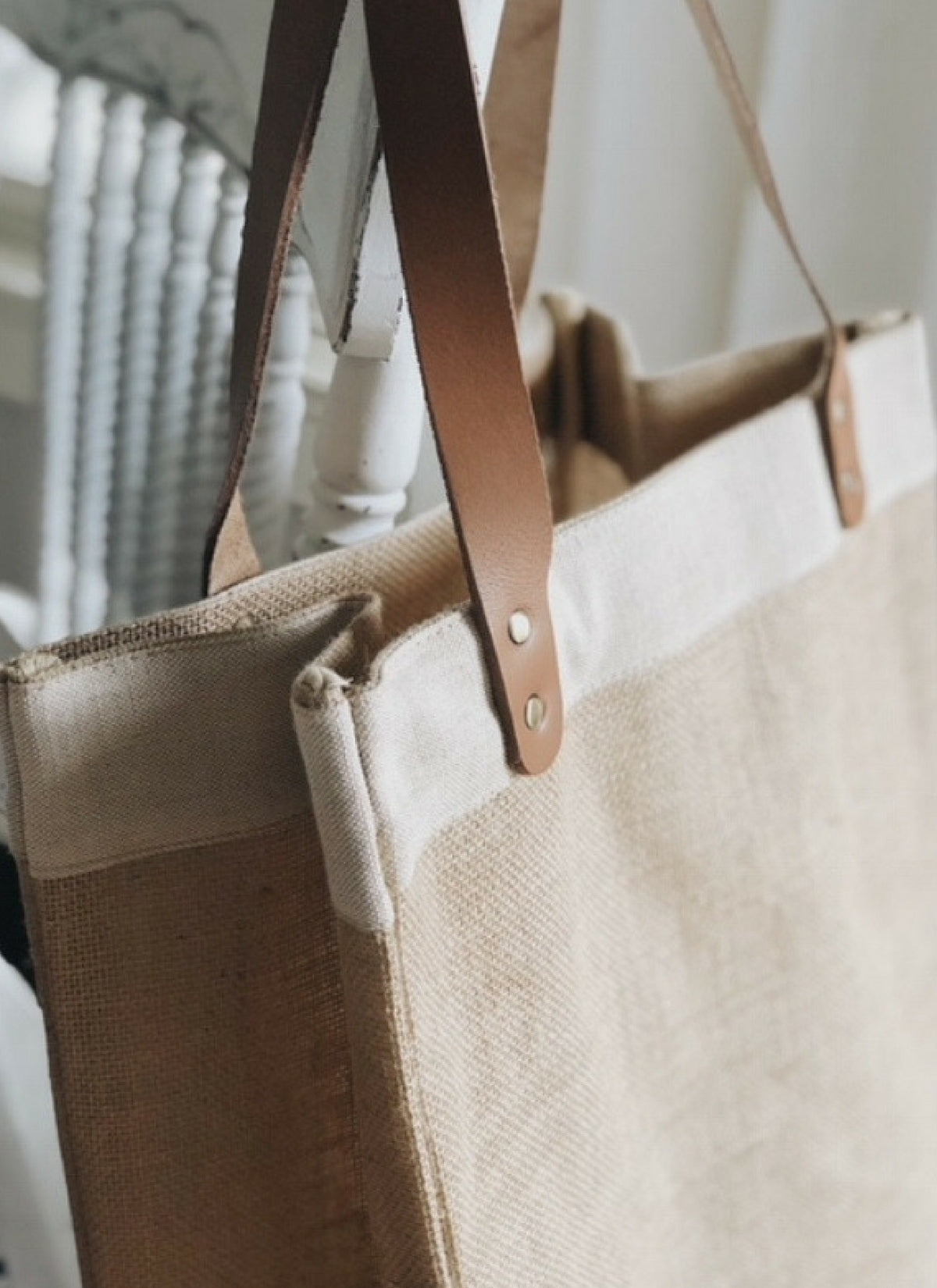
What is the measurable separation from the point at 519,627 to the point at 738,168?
0.49 metres

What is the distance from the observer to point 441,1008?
36 cm

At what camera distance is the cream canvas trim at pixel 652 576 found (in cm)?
35

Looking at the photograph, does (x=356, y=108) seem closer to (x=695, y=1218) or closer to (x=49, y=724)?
(x=49, y=724)

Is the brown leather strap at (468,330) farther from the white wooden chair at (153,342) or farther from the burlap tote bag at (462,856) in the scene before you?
the white wooden chair at (153,342)

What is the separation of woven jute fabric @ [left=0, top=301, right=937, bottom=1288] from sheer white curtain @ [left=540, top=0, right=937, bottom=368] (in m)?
0.20

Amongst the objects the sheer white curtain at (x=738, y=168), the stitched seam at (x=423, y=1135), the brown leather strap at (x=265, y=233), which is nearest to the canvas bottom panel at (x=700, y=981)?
the stitched seam at (x=423, y=1135)

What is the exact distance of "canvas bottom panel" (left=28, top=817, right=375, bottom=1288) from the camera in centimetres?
38

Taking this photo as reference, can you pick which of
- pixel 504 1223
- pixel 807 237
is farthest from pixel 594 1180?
pixel 807 237

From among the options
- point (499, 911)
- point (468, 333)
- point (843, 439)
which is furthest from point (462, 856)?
point (843, 439)

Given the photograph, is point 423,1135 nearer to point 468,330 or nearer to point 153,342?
point 468,330

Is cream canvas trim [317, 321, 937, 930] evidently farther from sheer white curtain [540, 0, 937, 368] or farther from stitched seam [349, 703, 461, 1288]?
sheer white curtain [540, 0, 937, 368]

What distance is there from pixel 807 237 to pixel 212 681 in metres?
0.52

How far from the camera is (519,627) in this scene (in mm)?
373

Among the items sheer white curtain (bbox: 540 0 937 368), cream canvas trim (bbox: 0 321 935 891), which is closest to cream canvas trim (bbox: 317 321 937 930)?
cream canvas trim (bbox: 0 321 935 891)
